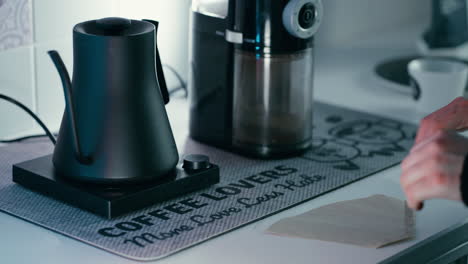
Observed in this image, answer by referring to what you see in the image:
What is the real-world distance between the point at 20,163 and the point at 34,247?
20cm

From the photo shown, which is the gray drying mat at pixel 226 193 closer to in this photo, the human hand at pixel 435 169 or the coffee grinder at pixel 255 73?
Answer: the coffee grinder at pixel 255 73

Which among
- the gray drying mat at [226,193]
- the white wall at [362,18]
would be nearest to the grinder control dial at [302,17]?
the gray drying mat at [226,193]

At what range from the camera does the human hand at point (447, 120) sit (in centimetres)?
104

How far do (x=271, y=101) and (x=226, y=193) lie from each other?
196mm

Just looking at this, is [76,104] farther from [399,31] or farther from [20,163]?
[399,31]

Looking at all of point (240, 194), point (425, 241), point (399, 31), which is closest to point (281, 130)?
point (240, 194)

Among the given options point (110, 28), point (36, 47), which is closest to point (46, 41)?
point (36, 47)

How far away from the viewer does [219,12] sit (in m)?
1.28

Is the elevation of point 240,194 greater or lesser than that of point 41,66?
lesser

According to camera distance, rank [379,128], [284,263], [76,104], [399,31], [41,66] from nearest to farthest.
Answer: [284,263] → [76,104] → [41,66] → [379,128] → [399,31]

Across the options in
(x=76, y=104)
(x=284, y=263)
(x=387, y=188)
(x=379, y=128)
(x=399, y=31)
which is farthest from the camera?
(x=399, y=31)

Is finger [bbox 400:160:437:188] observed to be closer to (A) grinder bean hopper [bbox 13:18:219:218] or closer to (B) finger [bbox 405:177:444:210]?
(B) finger [bbox 405:177:444:210]

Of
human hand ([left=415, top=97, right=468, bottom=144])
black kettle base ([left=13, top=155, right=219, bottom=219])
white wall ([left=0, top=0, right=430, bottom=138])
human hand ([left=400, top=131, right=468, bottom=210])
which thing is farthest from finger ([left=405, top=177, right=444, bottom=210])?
white wall ([left=0, top=0, right=430, bottom=138])

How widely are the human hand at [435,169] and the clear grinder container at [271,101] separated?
360 millimetres
